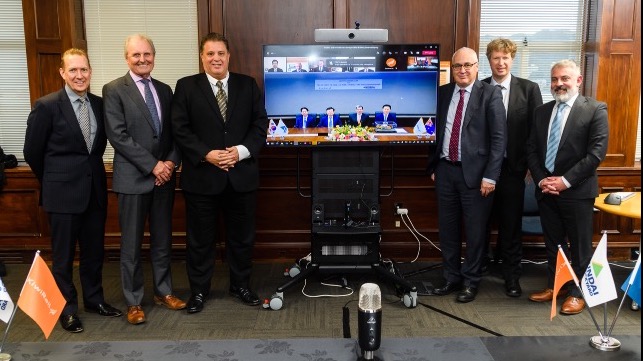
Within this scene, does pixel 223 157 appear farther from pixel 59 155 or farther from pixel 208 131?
pixel 59 155

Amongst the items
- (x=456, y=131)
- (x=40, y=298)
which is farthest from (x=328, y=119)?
(x=40, y=298)

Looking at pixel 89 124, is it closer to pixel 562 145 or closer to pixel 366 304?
pixel 366 304

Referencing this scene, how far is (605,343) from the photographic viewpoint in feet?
4.80

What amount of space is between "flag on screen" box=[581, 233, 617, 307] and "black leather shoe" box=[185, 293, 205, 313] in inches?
94.6

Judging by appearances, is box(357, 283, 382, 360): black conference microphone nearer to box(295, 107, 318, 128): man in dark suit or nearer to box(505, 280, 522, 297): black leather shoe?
box(295, 107, 318, 128): man in dark suit

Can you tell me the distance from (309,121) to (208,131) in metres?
0.70

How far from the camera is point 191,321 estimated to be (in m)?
3.29

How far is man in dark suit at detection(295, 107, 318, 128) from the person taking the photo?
365 cm

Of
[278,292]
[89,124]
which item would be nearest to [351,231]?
[278,292]

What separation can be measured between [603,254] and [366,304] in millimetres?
736

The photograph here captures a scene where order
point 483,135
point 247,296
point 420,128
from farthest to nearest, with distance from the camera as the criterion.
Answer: point 420,128 → point 247,296 → point 483,135

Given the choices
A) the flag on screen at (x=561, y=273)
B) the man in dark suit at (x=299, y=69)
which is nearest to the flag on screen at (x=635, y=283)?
the flag on screen at (x=561, y=273)

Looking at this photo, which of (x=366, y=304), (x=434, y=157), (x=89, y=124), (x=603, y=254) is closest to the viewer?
(x=366, y=304)

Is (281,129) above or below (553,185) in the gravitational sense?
above
